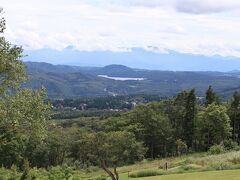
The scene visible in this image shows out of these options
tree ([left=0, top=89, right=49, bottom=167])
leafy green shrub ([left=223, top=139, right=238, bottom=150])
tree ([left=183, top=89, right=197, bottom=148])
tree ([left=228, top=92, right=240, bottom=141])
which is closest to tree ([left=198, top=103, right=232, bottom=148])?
tree ([left=183, top=89, right=197, bottom=148])

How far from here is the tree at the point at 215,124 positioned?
7850 cm

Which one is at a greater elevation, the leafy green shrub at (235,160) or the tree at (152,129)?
the leafy green shrub at (235,160)

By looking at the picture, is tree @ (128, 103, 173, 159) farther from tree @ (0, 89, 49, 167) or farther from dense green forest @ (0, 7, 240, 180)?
tree @ (0, 89, 49, 167)

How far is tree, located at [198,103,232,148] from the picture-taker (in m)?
78.5

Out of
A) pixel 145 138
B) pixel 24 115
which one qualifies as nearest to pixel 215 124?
pixel 145 138

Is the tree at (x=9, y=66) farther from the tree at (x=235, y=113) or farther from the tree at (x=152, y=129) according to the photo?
the tree at (x=235, y=113)

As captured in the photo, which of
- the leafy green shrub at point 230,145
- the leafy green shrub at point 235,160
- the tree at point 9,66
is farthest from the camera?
the leafy green shrub at point 230,145

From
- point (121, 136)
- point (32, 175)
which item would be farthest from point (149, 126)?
point (32, 175)

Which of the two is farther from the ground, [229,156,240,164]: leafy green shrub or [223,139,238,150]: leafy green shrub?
[229,156,240,164]: leafy green shrub

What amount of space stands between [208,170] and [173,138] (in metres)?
59.4

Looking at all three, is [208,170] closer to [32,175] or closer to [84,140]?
[32,175]

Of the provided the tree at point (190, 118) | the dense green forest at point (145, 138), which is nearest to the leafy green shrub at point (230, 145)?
the dense green forest at point (145, 138)

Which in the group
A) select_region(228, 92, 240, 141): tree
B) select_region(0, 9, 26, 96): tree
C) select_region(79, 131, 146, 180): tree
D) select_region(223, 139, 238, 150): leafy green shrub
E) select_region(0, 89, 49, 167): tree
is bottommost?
select_region(79, 131, 146, 180): tree

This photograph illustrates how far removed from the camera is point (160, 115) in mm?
92312
